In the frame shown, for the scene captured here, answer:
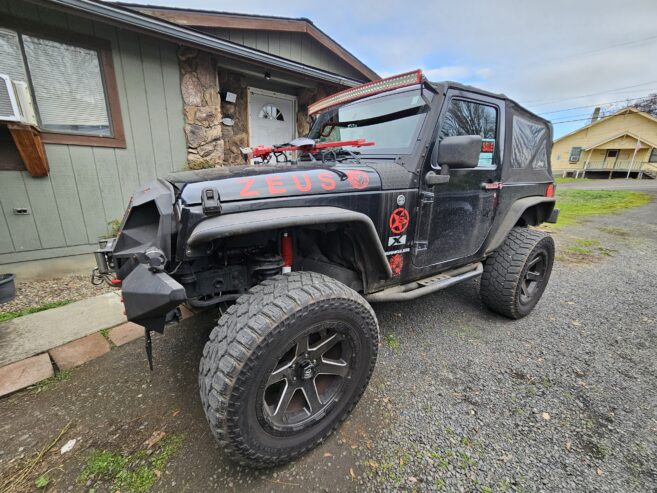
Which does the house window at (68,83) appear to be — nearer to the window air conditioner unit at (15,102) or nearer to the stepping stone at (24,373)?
the window air conditioner unit at (15,102)

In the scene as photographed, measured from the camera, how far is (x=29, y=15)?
3338 mm

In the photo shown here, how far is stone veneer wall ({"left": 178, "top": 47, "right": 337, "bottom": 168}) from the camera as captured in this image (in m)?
4.65

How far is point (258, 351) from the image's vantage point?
1.28 metres

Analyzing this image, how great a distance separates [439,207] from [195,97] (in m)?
4.40

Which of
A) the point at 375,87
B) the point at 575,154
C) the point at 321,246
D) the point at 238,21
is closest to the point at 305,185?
the point at 321,246

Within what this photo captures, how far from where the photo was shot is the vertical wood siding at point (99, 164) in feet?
11.7

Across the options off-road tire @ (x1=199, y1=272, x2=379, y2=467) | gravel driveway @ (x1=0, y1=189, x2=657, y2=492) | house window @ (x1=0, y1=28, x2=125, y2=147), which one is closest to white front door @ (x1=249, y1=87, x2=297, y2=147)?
house window @ (x1=0, y1=28, x2=125, y2=147)

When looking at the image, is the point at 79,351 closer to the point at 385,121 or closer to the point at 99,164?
the point at 99,164

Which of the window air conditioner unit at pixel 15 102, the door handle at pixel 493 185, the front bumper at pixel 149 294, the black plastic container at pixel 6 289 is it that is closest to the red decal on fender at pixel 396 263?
the door handle at pixel 493 185

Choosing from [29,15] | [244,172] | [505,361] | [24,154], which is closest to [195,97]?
[29,15]

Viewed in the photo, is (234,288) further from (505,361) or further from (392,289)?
(505,361)

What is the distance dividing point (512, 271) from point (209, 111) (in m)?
4.89

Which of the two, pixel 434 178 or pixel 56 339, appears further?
pixel 56 339

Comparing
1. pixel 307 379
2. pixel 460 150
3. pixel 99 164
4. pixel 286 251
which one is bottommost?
pixel 307 379
